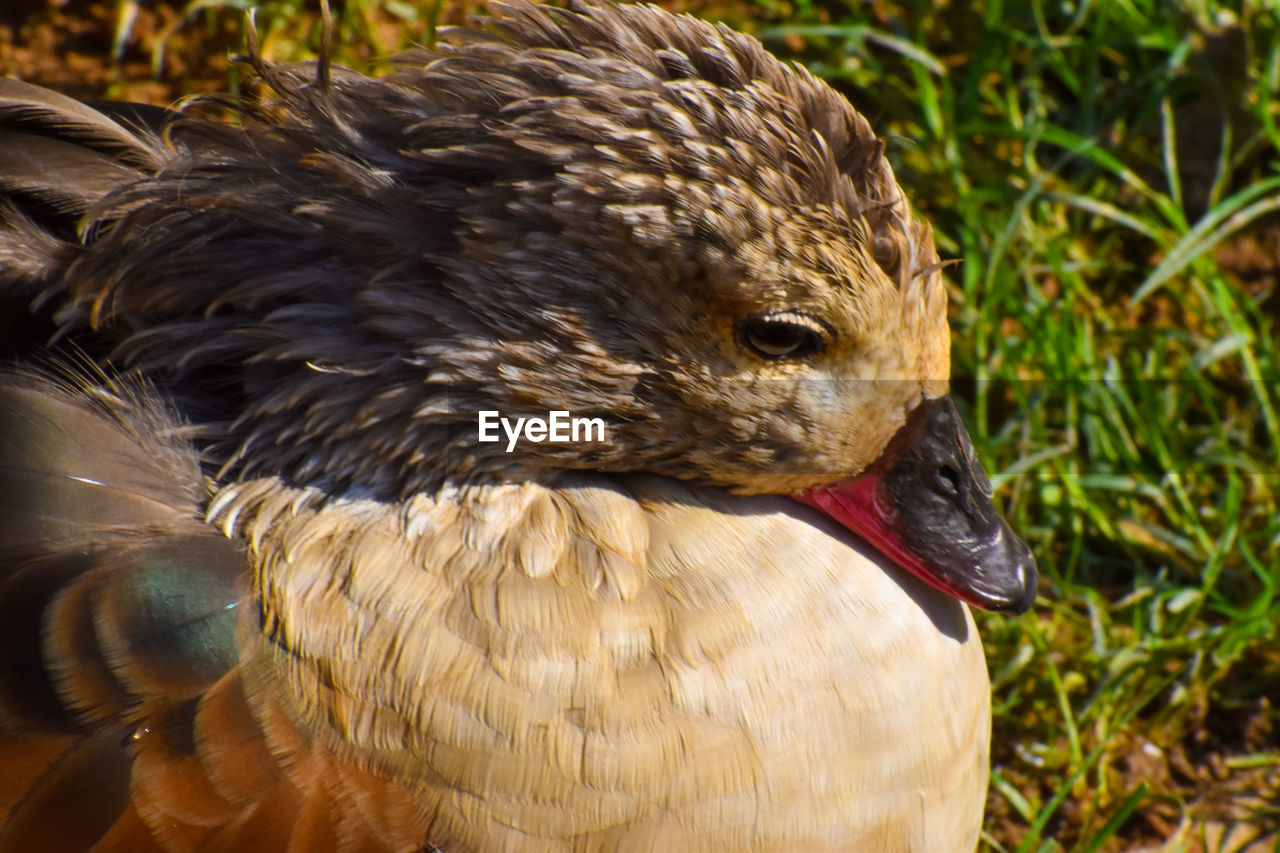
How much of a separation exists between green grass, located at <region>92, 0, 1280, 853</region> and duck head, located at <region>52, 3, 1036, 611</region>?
107 centimetres

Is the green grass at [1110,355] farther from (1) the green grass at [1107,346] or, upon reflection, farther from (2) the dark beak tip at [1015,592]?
(2) the dark beak tip at [1015,592]

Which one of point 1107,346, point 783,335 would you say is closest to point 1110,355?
point 1107,346

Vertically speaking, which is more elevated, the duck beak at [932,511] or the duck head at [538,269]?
the duck head at [538,269]

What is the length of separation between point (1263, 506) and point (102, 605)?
7.68ft

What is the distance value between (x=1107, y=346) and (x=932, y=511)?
140cm

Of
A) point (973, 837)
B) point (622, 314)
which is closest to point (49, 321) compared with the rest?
point (622, 314)

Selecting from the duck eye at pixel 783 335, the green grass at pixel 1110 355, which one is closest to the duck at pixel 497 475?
the duck eye at pixel 783 335

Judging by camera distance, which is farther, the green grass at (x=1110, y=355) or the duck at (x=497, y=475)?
the green grass at (x=1110, y=355)

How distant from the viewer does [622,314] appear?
1.84m

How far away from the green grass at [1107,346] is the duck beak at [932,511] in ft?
2.42

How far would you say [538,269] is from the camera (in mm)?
1817

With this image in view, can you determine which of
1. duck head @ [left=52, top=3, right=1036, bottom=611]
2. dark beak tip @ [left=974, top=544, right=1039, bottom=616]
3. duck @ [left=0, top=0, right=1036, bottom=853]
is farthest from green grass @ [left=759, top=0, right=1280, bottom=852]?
duck head @ [left=52, top=3, right=1036, bottom=611]

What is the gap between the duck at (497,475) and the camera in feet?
5.80

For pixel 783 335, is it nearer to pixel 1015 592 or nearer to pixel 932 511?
pixel 932 511
